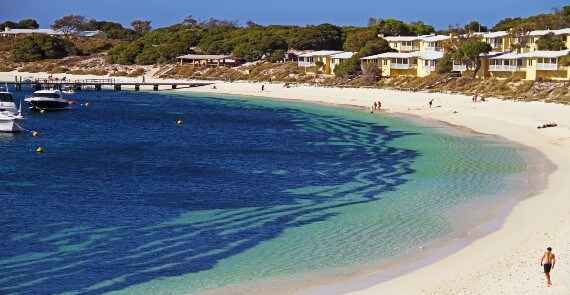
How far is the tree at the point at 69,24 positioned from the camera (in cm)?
18960

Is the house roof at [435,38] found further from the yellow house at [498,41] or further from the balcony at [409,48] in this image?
the yellow house at [498,41]

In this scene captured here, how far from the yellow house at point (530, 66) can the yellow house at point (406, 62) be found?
905 centimetres

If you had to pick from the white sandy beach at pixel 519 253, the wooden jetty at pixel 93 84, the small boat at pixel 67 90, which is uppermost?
the wooden jetty at pixel 93 84

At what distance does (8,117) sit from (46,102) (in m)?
22.3

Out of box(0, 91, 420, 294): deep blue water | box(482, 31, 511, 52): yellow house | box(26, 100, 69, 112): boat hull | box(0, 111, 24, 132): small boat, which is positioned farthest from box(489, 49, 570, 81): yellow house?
box(0, 111, 24, 132): small boat

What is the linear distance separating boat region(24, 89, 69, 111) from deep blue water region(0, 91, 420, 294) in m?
8.17

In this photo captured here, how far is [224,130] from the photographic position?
6838 cm

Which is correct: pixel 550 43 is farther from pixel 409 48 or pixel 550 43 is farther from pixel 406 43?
pixel 406 43

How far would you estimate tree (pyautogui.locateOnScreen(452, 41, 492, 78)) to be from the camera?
98.2m

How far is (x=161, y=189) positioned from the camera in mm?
38781

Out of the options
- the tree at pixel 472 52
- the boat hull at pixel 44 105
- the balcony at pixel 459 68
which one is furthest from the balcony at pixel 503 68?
the boat hull at pixel 44 105

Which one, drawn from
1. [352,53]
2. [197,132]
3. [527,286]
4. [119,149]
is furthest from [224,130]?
[352,53]

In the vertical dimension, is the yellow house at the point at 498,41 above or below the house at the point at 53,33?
below

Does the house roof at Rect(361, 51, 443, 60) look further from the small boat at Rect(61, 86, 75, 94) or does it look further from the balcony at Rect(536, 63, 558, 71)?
the small boat at Rect(61, 86, 75, 94)
